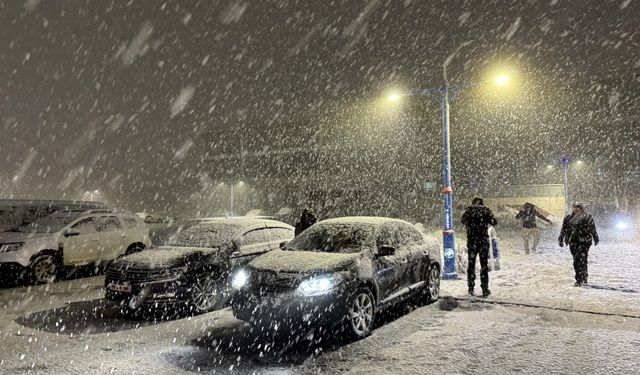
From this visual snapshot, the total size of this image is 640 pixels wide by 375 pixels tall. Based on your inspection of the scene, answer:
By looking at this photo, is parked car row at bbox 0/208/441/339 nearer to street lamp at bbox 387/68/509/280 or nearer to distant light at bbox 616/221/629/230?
street lamp at bbox 387/68/509/280

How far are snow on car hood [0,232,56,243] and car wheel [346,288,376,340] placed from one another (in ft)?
26.3

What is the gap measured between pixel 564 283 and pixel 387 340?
18.3 feet

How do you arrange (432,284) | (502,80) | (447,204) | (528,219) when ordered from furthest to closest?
(528,219) < (502,80) < (447,204) < (432,284)

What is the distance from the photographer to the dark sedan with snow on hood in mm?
5641

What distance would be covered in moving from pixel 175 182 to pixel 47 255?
47432 millimetres

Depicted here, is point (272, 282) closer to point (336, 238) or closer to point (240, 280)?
point (240, 280)

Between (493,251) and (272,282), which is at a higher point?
(493,251)

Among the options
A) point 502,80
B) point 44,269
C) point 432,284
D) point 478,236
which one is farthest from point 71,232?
point 502,80

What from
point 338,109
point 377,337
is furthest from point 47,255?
point 338,109

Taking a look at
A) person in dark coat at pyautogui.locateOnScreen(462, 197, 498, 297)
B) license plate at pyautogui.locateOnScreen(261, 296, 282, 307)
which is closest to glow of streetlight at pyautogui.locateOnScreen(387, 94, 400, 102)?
person in dark coat at pyautogui.locateOnScreen(462, 197, 498, 297)

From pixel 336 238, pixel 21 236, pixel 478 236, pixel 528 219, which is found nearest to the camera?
pixel 336 238

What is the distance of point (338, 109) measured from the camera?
50.0m

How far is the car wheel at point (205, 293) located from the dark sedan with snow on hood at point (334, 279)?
0.34 m

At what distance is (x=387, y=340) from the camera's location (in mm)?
5781
